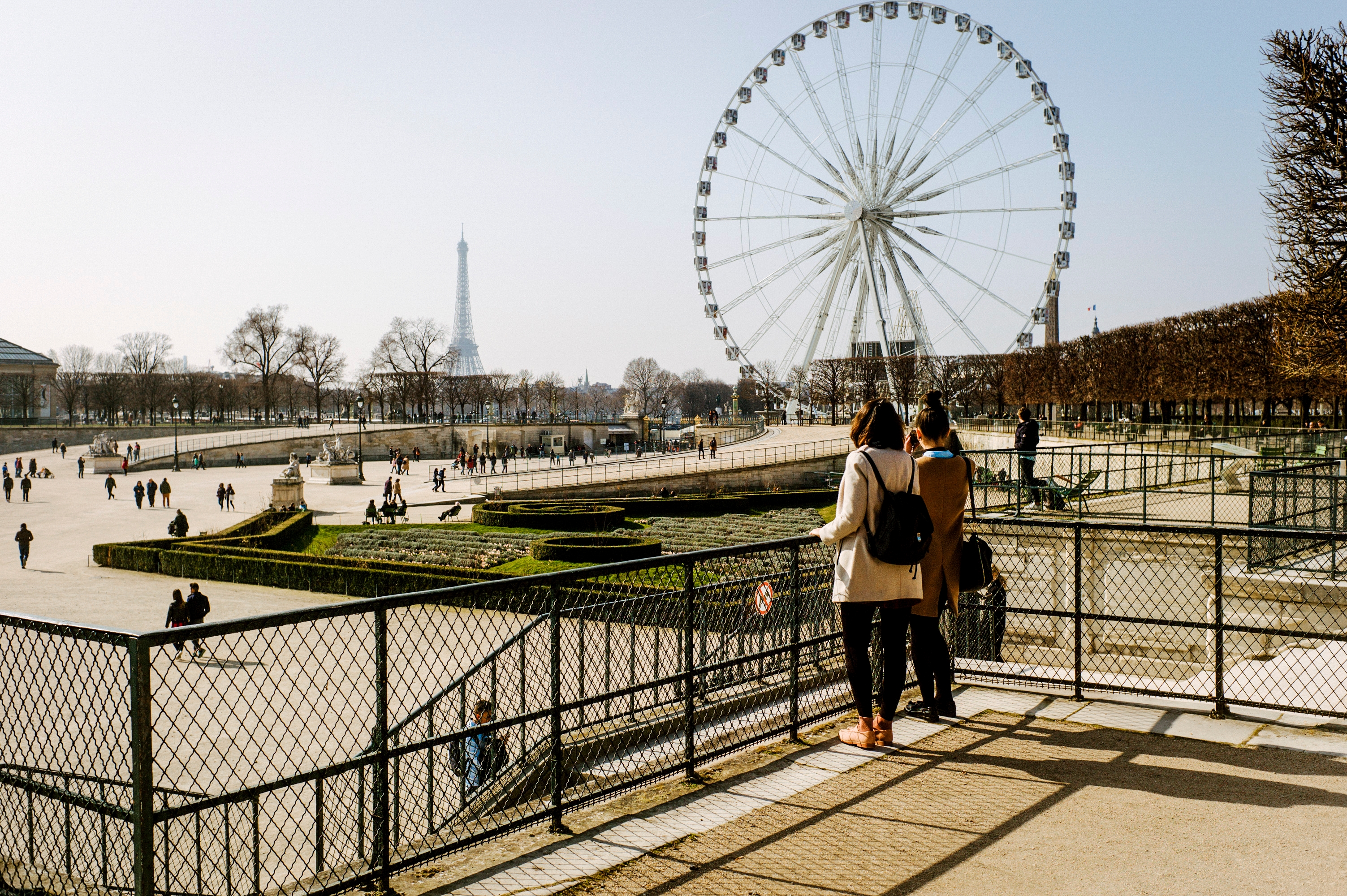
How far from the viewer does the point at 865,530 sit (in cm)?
563

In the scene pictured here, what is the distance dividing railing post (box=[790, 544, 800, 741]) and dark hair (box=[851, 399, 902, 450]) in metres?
0.86

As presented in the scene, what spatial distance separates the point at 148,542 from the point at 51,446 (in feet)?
200

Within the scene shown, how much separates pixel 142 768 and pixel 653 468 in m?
44.9

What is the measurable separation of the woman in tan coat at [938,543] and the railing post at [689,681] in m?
1.42

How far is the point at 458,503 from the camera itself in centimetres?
4162

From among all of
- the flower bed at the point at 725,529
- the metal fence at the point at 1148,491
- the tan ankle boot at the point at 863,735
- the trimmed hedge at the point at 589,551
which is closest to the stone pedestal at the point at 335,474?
the flower bed at the point at 725,529

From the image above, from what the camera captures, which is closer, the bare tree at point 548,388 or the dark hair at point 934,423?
the dark hair at point 934,423

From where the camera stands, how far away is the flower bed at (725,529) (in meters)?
28.7

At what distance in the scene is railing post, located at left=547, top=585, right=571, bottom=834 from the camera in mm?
4848

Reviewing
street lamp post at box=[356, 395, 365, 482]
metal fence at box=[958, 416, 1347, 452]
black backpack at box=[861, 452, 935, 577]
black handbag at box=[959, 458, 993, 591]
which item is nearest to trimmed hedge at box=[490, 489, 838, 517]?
metal fence at box=[958, 416, 1347, 452]

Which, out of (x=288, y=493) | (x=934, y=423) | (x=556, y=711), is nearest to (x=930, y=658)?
(x=934, y=423)

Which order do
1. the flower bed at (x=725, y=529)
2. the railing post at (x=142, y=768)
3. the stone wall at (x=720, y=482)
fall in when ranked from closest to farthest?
the railing post at (x=142, y=768), the flower bed at (x=725, y=529), the stone wall at (x=720, y=482)

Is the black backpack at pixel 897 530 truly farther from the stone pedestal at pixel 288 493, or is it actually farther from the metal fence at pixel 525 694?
the stone pedestal at pixel 288 493

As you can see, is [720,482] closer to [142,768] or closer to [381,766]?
[381,766]
